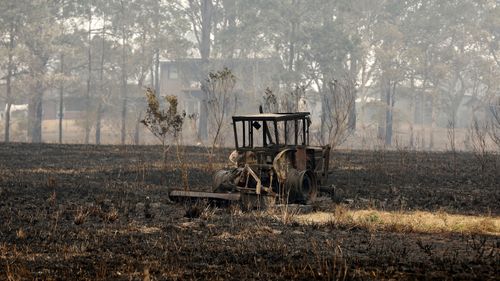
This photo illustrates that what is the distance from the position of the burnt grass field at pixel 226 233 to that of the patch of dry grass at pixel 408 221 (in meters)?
0.05

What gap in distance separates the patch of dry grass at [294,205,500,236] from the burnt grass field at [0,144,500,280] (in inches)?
2.1

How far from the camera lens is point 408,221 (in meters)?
14.4

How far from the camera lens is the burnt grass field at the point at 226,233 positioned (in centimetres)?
931

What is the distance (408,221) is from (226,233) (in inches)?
157

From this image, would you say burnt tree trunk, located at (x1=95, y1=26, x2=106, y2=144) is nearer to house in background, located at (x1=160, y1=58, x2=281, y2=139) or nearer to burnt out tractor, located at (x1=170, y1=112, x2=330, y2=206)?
house in background, located at (x1=160, y1=58, x2=281, y2=139)

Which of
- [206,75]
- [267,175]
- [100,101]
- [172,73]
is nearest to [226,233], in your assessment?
[267,175]

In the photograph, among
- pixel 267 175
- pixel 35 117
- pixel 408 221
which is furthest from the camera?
pixel 35 117

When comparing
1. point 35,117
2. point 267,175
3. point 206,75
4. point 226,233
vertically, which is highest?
point 206,75

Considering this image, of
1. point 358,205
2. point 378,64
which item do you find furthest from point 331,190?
point 378,64

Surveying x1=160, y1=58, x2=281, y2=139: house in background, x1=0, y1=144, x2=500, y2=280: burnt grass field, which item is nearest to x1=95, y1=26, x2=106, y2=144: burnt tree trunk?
x1=160, y1=58, x2=281, y2=139: house in background

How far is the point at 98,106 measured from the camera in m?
59.2

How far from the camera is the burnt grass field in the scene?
9312 mm

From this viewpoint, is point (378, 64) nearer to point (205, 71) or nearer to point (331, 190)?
point (205, 71)

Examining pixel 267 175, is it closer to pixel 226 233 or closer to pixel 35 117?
pixel 226 233
